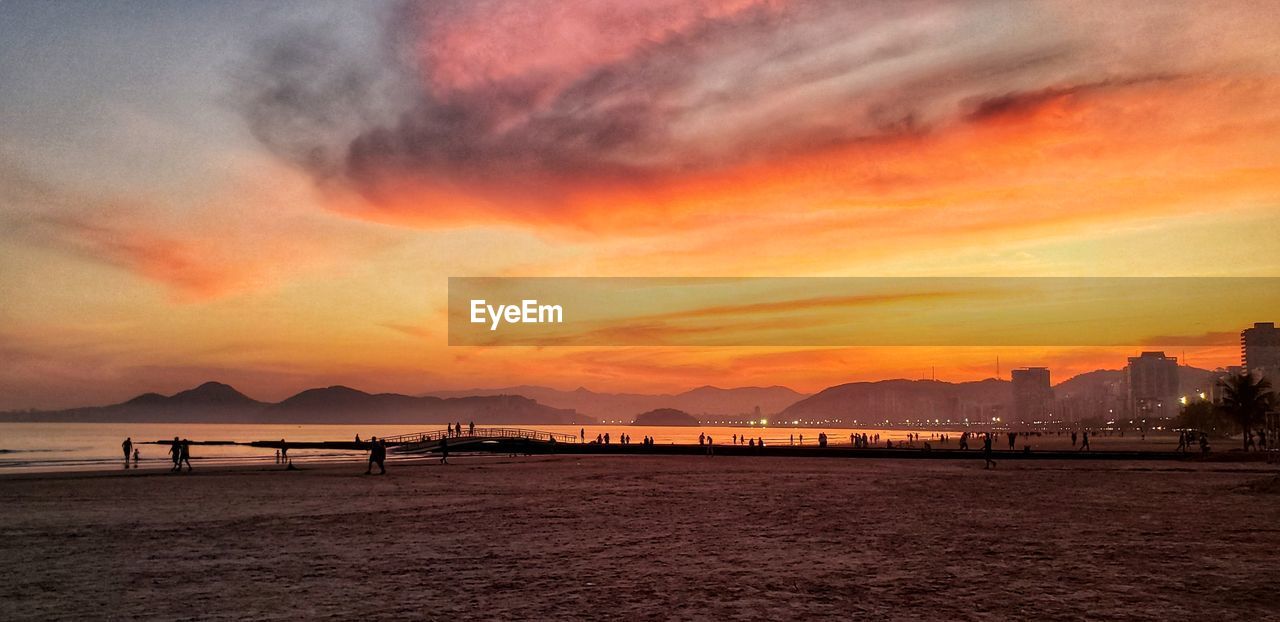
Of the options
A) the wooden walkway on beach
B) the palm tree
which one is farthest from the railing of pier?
the palm tree

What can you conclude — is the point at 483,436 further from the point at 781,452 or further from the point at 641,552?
the point at 641,552

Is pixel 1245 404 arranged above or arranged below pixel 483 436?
above

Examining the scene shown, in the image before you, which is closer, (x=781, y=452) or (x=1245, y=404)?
(x=781, y=452)

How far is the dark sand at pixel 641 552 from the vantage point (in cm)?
1178

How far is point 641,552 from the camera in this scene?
54.4ft

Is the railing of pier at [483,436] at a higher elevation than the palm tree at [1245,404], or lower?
lower

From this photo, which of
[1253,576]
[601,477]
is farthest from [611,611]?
[601,477]

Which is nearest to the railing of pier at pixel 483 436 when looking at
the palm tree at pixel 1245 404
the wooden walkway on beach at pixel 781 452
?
the wooden walkway on beach at pixel 781 452

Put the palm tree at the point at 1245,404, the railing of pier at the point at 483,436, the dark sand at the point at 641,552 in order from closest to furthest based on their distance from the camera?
1. the dark sand at the point at 641,552
2. the palm tree at the point at 1245,404
3. the railing of pier at the point at 483,436

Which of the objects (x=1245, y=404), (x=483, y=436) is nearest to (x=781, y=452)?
(x=483, y=436)

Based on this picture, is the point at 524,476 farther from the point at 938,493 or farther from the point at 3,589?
the point at 3,589

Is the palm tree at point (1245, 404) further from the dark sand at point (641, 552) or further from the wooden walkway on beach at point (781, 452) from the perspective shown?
the dark sand at point (641, 552)

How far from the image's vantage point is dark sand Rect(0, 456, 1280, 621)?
1178 cm

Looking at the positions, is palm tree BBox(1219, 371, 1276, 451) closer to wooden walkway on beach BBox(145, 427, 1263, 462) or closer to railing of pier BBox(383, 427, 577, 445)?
wooden walkway on beach BBox(145, 427, 1263, 462)
